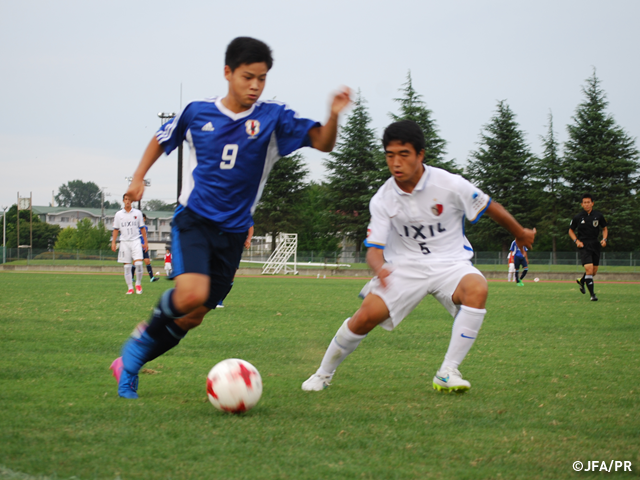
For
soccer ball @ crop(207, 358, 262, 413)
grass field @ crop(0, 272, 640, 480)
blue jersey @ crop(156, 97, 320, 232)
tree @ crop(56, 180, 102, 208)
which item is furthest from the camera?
tree @ crop(56, 180, 102, 208)

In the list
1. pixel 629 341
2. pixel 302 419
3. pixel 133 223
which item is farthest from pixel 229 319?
pixel 133 223

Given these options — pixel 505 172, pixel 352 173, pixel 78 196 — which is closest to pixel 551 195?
pixel 505 172

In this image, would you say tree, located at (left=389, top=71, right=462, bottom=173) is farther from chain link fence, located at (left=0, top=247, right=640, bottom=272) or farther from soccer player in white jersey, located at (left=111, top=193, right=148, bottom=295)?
soccer player in white jersey, located at (left=111, top=193, right=148, bottom=295)

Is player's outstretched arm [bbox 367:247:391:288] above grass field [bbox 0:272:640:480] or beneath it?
above

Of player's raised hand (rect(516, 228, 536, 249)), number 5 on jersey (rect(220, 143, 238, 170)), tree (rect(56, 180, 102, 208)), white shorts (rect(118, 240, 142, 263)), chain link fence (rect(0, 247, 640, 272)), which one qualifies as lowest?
chain link fence (rect(0, 247, 640, 272))

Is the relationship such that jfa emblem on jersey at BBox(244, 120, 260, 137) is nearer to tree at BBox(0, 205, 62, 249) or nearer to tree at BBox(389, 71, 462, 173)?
tree at BBox(389, 71, 462, 173)

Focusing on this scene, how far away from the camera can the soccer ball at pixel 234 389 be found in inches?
150

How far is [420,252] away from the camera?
4.84 meters

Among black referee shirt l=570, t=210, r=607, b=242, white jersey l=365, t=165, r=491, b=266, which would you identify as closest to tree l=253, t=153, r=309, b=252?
black referee shirt l=570, t=210, r=607, b=242

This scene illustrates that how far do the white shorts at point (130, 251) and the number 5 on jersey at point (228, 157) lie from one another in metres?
12.6

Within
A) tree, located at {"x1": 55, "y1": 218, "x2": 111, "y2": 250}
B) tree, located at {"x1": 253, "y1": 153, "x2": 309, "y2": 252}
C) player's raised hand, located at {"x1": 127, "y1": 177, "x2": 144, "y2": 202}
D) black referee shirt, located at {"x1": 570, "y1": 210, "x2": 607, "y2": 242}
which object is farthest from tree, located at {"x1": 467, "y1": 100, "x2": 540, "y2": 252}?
player's raised hand, located at {"x1": 127, "y1": 177, "x2": 144, "y2": 202}

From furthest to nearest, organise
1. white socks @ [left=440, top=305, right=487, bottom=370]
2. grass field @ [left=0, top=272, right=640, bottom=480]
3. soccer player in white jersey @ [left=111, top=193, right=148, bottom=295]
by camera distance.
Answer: soccer player in white jersey @ [left=111, top=193, right=148, bottom=295] < white socks @ [left=440, top=305, right=487, bottom=370] < grass field @ [left=0, top=272, right=640, bottom=480]

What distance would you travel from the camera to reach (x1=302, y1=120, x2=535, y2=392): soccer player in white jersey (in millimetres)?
4562

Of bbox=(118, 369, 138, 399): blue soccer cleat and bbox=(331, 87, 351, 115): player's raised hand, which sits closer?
bbox=(331, 87, 351, 115): player's raised hand
